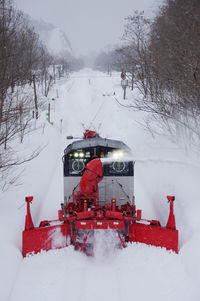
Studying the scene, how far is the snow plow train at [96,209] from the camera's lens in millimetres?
6156

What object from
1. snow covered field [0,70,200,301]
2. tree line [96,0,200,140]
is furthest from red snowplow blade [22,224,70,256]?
tree line [96,0,200,140]

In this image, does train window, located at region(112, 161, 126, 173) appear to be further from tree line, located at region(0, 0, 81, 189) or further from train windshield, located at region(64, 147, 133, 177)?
tree line, located at region(0, 0, 81, 189)

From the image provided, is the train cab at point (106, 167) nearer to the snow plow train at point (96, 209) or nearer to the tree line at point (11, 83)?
the snow plow train at point (96, 209)

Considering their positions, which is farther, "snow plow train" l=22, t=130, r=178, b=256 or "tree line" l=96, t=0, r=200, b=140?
"tree line" l=96, t=0, r=200, b=140

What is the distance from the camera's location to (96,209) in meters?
6.34

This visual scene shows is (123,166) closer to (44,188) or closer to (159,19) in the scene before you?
(44,188)

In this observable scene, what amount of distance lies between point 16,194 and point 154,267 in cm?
669

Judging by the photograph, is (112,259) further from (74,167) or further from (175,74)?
(175,74)

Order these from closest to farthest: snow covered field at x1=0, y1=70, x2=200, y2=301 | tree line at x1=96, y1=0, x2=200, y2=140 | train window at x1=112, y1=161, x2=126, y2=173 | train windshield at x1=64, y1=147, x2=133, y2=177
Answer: snow covered field at x1=0, y1=70, x2=200, y2=301 < train windshield at x1=64, y1=147, x2=133, y2=177 < train window at x1=112, y1=161, x2=126, y2=173 < tree line at x1=96, y1=0, x2=200, y2=140

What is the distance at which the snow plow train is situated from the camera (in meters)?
6.16

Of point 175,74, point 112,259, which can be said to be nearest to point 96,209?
point 112,259

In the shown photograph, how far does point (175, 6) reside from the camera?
14.1 meters

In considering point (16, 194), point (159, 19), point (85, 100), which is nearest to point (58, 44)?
point (85, 100)

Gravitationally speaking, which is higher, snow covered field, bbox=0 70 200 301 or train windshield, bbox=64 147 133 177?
train windshield, bbox=64 147 133 177
